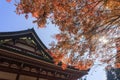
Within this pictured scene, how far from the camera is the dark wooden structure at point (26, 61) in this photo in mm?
10586

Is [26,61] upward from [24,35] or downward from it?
downward

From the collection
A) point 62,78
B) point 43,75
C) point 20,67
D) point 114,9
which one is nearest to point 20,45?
point 20,67

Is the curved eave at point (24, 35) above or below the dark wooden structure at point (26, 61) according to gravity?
above

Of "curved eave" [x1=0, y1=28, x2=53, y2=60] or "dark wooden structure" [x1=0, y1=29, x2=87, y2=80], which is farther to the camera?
"curved eave" [x1=0, y1=28, x2=53, y2=60]

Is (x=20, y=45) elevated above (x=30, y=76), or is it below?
above

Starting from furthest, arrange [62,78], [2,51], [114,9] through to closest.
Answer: [62,78] → [2,51] → [114,9]

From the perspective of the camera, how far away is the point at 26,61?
1117 cm

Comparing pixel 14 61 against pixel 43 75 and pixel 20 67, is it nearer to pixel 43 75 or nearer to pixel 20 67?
pixel 20 67

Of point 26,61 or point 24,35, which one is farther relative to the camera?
point 24,35

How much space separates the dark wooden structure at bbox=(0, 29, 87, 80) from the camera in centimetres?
1059

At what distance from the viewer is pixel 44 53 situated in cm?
1409

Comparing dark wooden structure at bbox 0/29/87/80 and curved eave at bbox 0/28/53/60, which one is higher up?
curved eave at bbox 0/28/53/60

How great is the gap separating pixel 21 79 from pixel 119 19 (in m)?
7.01

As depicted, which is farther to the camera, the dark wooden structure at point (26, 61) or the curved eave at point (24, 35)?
the curved eave at point (24, 35)
